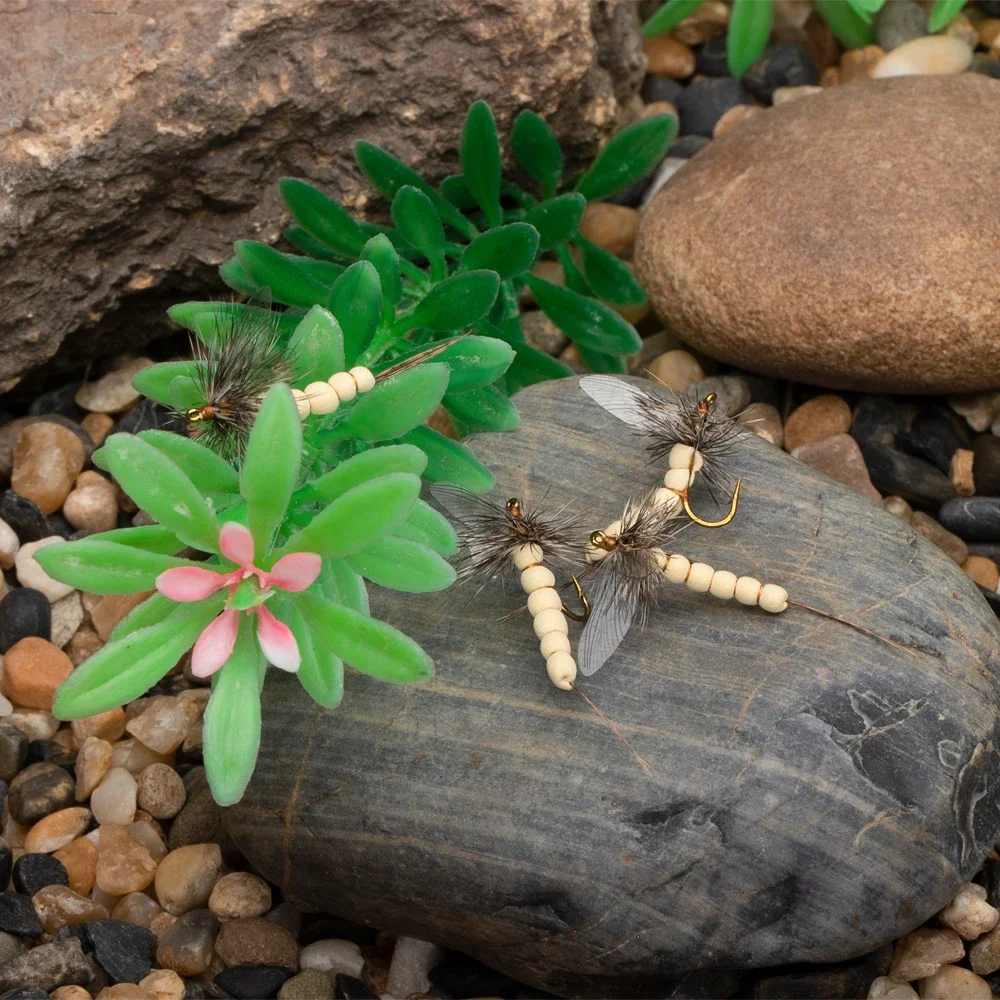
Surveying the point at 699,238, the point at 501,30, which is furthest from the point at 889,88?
Result: the point at 501,30

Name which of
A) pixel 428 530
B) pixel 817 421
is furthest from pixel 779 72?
pixel 428 530

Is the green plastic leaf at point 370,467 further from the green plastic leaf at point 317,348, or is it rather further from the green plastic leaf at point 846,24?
the green plastic leaf at point 846,24

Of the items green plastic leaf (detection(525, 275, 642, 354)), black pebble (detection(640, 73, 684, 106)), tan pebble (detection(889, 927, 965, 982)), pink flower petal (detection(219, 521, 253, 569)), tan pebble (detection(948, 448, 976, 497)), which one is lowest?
tan pebble (detection(889, 927, 965, 982))

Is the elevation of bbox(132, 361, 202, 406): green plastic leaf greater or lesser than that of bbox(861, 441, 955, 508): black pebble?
greater

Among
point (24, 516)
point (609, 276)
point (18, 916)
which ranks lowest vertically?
point (18, 916)

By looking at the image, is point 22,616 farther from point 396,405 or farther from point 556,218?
point 556,218

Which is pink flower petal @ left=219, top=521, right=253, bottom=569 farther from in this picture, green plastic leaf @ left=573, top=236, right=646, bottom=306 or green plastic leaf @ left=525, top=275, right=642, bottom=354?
green plastic leaf @ left=573, top=236, right=646, bottom=306

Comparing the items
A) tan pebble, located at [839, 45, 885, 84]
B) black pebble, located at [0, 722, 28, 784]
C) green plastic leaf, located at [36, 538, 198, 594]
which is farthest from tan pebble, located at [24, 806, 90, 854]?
tan pebble, located at [839, 45, 885, 84]
